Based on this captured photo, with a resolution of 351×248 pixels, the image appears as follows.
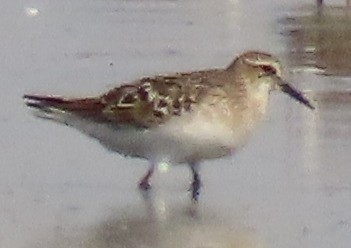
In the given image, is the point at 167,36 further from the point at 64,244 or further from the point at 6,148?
the point at 64,244

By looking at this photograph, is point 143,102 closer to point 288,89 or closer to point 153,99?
point 153,99

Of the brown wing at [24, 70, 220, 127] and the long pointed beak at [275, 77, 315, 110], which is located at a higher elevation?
the brown wing at [24, 70, 220, 127]

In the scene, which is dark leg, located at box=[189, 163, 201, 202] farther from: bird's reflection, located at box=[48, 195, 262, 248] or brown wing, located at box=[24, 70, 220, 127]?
brown wing, located at box=[24, 70, 220, 127]

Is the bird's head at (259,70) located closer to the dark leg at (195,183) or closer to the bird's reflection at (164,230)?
the dark leg at (195,183)

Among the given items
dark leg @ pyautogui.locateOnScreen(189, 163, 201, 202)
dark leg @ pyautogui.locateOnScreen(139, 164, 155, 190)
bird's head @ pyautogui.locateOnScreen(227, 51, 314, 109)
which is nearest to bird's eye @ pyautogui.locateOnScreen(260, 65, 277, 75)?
bird's head @ pyautogui.locateOnScreen(227, 51, 314, 109)

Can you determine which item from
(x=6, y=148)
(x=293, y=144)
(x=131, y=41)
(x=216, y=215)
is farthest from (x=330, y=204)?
(x=131, y=41)

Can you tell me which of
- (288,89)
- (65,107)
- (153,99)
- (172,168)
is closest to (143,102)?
(153,99)
